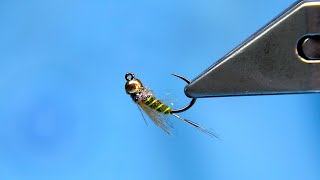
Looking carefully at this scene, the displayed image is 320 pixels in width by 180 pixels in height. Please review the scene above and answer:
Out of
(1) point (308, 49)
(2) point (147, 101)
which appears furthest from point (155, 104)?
(1) point (308, 49)

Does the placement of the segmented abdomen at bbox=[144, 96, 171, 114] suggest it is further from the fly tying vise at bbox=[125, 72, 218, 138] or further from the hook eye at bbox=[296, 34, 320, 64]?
the hook eye at bbox=[296, 34, 320, 64]

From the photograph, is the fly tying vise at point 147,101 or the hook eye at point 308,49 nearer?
the hook eye at point 308,49

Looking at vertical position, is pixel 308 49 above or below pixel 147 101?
below

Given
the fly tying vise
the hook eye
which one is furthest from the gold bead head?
the hook eye

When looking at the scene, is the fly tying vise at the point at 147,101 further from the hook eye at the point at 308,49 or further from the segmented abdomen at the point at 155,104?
the hook eye at the point at 308,49

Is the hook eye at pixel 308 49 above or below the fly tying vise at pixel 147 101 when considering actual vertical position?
below

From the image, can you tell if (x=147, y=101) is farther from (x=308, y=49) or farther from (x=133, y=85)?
(x=308, y=49)

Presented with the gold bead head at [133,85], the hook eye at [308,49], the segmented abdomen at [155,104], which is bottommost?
the hook eye at [308,49]

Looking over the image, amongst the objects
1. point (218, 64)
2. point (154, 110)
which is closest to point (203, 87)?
point (218, 64)

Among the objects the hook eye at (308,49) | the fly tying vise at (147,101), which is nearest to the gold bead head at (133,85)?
the fly tying vise at (147,101)
